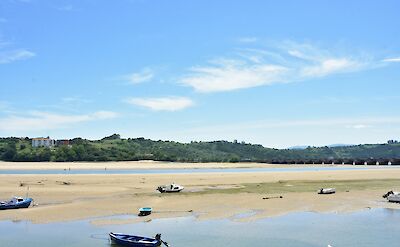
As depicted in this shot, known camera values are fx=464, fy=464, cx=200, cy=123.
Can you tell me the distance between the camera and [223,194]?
4762 cm

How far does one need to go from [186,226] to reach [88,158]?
13328cm

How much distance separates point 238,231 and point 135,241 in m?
6.94

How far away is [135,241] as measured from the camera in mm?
24609

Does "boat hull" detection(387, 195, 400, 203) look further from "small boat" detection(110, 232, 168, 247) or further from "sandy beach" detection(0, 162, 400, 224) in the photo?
"small boat" detection(110, 232, 168, 247)

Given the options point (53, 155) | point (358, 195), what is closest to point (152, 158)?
point (53, 155)

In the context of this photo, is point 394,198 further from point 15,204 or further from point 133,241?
point 15,204

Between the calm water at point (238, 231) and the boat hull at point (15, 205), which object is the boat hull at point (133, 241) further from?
the boat hull at point (15, 205)

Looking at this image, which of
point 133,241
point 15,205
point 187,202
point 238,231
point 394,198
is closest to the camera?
point 133,241

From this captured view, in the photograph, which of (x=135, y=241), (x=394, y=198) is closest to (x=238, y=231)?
(x=135, y=241)

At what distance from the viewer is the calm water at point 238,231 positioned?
83.9 ft

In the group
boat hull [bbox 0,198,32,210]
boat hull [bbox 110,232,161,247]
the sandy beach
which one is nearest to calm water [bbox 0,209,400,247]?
boat hull [bbox 110,232,161,247]

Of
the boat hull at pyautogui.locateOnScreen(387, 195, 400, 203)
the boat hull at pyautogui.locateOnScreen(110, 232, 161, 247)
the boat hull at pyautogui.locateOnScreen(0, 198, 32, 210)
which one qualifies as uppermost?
the boat hull at pyautogui.locateOnScreen(387, 195, 400, 203)

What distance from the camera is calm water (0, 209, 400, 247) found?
Answer: 25578 millimetres

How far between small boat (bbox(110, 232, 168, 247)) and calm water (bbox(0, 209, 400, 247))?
0.79 m
